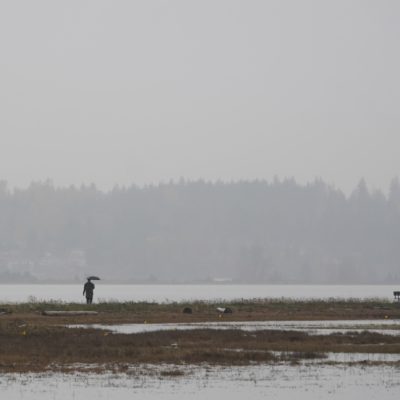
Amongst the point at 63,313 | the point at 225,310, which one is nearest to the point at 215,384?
the point at 63,313

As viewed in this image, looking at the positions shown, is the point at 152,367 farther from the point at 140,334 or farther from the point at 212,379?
the point at 140,334

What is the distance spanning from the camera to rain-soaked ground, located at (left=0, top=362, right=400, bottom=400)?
33.5 m

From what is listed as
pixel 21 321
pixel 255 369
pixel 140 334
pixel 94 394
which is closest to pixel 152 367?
pixel 255 369

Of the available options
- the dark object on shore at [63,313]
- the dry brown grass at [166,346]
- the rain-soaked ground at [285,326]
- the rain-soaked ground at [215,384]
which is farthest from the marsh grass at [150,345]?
the rain-soaked ground at [285,326]

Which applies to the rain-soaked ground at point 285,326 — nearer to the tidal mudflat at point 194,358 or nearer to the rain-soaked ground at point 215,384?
the tidal mudflat at point 194,358

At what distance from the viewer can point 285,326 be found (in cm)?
5847

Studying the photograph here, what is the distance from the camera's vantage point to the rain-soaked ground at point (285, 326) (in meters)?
54.7

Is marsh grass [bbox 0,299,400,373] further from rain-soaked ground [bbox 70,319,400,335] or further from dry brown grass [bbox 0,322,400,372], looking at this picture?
rain-soaked ground [bbox 70,319,400,335]

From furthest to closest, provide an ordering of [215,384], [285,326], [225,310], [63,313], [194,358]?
[225,310] < [63,313] < [285,326] < [194,358] < [215,384]

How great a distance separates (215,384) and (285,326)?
23.3 m

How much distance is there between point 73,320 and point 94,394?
2762 cm

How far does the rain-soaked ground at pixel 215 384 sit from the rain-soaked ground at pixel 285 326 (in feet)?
46.8

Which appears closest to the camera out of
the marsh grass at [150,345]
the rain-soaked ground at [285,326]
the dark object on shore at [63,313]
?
the marsh grass at [150,345]

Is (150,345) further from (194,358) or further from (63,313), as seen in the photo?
(63,313)
